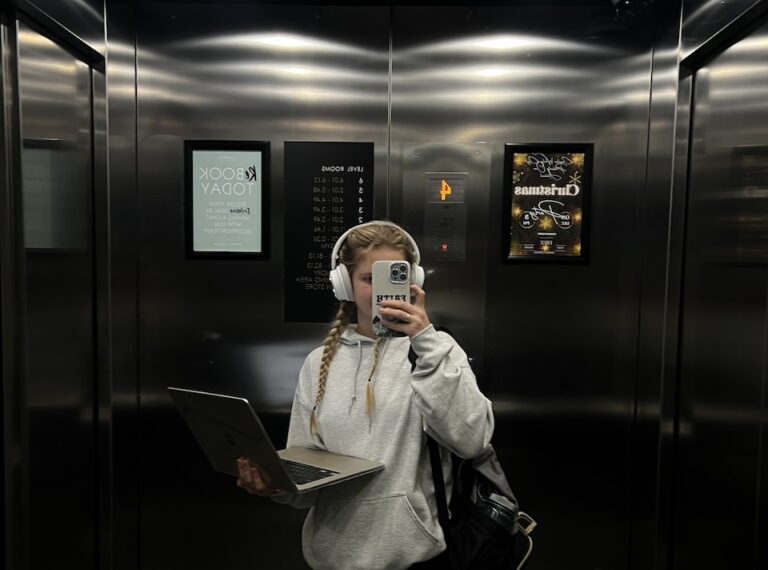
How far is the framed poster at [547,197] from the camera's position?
2.67m

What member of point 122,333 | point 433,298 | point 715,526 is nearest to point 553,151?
point 433,298

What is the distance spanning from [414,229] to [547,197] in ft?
1.92

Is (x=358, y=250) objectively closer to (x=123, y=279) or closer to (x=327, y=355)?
(x=327, y=355)

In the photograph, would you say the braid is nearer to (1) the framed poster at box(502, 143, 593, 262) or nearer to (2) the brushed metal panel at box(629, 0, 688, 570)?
(1) the framed poster at box(502, 143, 593, 262)

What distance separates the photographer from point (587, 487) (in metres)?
2.76

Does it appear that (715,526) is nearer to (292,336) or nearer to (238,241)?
(292,336)

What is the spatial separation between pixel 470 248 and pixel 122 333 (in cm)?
154

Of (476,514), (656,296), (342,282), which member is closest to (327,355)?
(342,282)

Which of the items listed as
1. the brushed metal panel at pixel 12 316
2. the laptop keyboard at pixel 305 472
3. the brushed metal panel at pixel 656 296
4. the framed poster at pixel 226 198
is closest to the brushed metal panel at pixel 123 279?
the framed poster at pixel 226 198

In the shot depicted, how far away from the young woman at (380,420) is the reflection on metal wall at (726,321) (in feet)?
3.27

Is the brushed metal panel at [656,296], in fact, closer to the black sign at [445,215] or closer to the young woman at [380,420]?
the black sign at [445,215]

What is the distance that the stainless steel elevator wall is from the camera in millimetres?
2662

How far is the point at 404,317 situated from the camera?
58.6 inches

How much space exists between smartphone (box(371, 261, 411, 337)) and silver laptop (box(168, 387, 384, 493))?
347 mm
